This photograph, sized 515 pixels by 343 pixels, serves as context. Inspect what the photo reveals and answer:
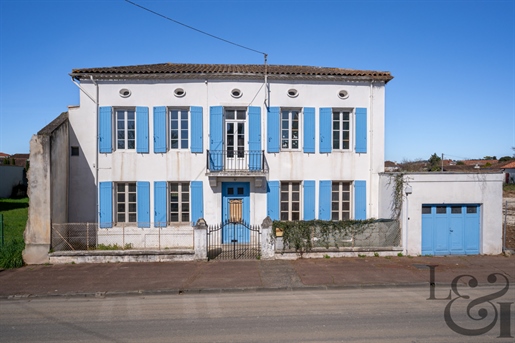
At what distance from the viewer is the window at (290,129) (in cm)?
1502

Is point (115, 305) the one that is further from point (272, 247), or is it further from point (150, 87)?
point (150, 87)

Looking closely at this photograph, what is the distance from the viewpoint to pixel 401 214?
1318cm

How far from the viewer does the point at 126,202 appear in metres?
14.7

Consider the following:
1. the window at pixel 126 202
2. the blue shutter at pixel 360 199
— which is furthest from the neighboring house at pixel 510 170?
the window at pixel 126 202

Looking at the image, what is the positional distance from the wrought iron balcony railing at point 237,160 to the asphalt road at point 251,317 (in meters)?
6.11

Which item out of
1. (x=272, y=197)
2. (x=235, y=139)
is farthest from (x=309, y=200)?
(x=235, y=139)

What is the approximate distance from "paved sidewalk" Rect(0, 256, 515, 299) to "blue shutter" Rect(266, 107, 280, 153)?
4.78 metres

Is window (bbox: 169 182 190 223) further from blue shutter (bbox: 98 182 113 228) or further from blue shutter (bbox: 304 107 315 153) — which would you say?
blue shutter (bbox: 304 107 315 153)

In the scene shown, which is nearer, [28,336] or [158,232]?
[28,336]

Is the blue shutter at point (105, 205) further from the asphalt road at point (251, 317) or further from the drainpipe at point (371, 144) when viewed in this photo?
the drainpipe at point (371, 144)

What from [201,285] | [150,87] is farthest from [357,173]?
[150,87]

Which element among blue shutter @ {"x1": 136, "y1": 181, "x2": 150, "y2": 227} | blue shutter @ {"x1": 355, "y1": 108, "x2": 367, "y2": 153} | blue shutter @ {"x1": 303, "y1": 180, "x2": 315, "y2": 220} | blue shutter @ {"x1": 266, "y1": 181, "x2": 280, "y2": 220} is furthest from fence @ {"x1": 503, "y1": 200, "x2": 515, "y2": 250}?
blue shutter @ {"x1": 136, "y1": 181, "x2": 150, "y2": 227}

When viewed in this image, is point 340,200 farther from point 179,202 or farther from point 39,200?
point 39,200

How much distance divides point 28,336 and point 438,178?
13135mm
